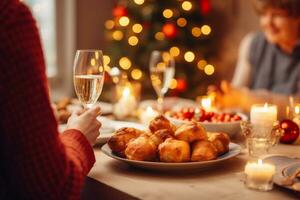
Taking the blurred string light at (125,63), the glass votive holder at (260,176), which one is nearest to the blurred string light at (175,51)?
the blurred string light at (125,63)

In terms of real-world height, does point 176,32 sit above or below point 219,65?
→ above

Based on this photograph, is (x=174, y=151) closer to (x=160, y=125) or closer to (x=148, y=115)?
(x=160, y=125)

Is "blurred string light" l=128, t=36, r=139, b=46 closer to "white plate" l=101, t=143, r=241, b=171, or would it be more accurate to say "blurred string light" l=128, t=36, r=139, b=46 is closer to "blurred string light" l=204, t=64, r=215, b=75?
"blurred string light" l=204, t=64, r=215, b=75

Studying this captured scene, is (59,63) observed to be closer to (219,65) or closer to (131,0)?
(131,0)

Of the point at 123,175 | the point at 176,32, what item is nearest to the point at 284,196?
the point at 123,175

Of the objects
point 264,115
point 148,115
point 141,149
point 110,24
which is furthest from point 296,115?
point 110,24

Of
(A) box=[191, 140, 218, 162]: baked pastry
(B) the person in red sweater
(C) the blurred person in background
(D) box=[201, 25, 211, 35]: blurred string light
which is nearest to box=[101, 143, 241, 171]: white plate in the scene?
(A) box=[191, 140, 218, 162]: baked pastry

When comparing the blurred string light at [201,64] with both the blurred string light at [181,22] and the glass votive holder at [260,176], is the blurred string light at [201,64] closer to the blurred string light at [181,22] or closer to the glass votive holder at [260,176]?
the blurred string light at [181,22]
